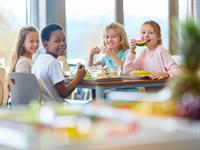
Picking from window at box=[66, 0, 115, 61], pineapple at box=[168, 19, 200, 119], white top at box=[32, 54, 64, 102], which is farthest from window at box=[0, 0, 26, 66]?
pineapple at box=[168, 19, 200, 119]

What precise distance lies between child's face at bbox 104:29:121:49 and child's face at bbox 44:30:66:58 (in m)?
0.83

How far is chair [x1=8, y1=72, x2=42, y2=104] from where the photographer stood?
3283mm

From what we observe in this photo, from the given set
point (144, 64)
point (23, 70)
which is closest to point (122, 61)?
point (144, 64)

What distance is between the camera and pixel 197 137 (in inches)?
35.7

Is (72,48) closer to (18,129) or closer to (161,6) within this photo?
(161,6)

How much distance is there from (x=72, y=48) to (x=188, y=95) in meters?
4.57

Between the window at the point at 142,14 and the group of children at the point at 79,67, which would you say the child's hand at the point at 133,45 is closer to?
the group of children at the point at 79,67

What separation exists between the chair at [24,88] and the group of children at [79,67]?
A: 108 millimetres

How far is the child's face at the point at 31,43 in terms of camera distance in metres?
3.88

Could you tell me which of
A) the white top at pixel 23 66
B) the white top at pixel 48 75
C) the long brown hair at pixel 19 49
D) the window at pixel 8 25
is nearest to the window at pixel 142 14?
the window at pixel 8 25

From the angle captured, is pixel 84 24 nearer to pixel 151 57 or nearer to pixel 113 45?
pixel 113 45

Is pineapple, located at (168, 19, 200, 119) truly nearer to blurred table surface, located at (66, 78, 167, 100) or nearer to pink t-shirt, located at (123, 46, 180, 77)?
blurred table surface, located at (66, 78, 167, 100)

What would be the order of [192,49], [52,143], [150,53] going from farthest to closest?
[150,53], [192,49], [52,143]

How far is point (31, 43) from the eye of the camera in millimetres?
3916
